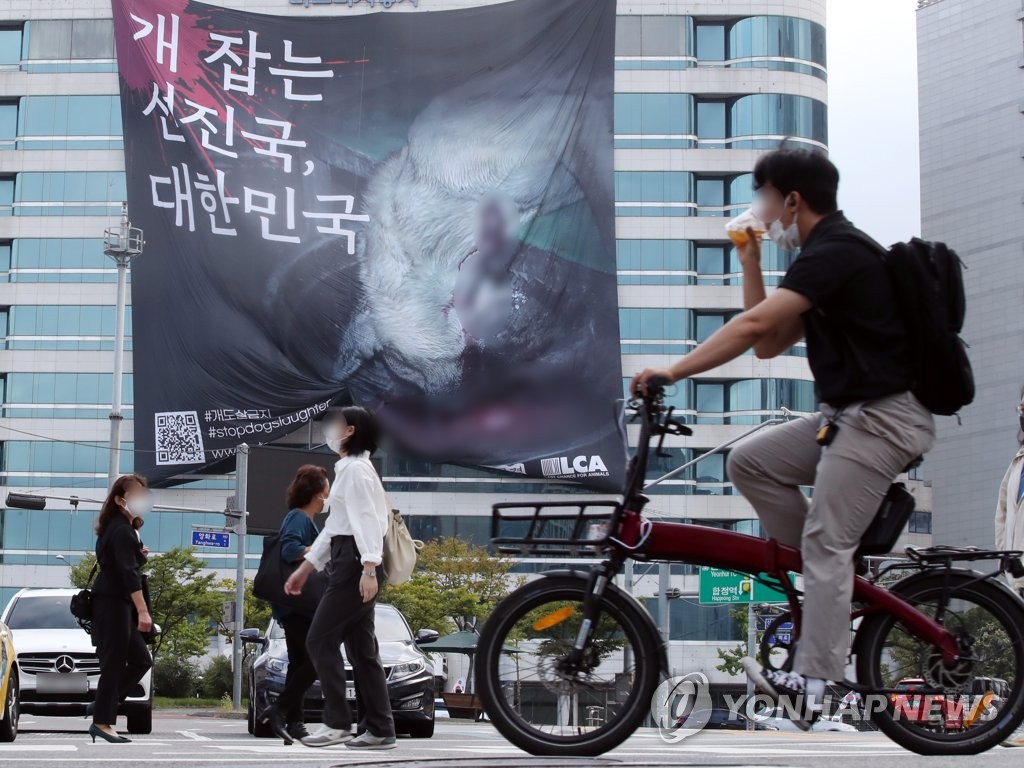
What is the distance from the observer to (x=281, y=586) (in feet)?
31.6

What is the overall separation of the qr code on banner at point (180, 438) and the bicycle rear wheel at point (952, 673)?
54.4 metres

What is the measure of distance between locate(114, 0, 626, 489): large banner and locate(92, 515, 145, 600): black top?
48.1 meters

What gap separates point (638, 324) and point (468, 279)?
34.8 ft

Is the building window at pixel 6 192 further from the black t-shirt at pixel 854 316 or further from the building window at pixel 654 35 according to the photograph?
the black t-shirt at pixel 854 316

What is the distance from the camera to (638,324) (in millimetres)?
66062

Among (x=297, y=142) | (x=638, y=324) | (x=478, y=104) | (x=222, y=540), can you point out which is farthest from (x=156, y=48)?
(x=222, y=540)

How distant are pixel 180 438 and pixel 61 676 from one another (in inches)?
1703

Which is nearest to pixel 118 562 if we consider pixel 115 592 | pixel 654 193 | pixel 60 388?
pixel 115 592

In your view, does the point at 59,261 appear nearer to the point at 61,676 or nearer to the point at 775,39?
the point at 775,39

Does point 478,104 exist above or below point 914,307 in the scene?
above

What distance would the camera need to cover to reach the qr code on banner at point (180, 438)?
5816 centimetres

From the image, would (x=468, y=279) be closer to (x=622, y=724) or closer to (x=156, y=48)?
(x=156, y=48)

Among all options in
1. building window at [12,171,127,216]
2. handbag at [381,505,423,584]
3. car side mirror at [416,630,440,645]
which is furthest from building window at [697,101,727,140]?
handbag at [381,505,423,584]

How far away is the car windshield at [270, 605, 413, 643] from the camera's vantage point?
15.5 meters
